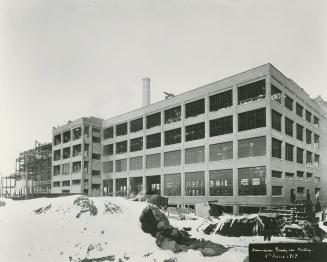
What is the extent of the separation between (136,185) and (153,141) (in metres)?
7.32

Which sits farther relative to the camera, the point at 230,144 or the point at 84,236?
the point at 230,144

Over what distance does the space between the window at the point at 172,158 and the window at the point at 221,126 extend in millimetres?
6393

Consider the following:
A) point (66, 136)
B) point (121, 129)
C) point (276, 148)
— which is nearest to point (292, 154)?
point (276, 148)

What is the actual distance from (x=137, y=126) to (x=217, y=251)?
3870 centimetres

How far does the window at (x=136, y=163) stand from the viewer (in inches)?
2025

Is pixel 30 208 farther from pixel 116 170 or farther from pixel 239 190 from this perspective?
pixel 116 170

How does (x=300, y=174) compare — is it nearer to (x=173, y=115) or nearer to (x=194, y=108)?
(x=194, y=108)

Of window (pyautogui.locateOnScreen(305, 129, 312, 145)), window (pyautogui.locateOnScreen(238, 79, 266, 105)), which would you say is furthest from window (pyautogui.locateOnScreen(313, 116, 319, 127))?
window (pyautogui.locateOnScreen(238, 79, 266, 105))

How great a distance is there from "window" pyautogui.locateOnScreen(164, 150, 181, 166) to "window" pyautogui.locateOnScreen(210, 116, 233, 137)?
6.39 m

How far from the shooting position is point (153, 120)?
164ft

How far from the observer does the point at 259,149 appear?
116ft

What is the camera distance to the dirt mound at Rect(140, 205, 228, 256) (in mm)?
15672

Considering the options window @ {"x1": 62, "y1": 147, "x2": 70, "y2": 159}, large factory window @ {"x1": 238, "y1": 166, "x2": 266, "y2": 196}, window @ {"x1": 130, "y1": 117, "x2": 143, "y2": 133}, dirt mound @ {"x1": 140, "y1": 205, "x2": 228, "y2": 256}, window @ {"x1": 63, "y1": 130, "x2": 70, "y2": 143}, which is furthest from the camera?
window @ {"x1": 63, "y1": 130, "x2": 70, "y2": 143}

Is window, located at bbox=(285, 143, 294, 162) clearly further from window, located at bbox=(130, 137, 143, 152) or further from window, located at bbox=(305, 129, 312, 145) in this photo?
window, located at bbox=(130, 137, 143, 152)
